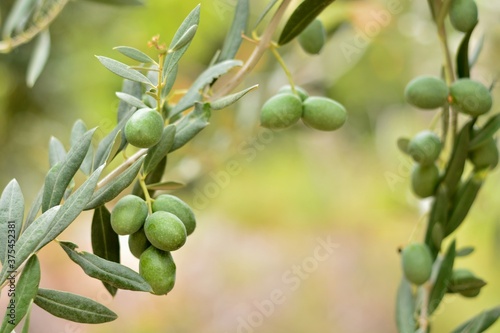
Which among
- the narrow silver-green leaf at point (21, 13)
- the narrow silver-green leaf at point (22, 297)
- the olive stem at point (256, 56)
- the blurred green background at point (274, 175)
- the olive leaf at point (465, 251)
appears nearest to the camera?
the narrow silver-green leaf at point (22, 297)

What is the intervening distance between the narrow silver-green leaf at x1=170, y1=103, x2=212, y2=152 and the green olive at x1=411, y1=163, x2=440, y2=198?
208 mm

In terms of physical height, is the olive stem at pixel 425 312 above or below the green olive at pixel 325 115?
below

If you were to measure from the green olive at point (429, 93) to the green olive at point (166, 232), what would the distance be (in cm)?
23

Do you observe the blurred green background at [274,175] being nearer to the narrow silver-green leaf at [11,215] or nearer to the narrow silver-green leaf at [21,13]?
the narrow silver-green leaf at [21,13]

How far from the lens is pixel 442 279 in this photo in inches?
22.0

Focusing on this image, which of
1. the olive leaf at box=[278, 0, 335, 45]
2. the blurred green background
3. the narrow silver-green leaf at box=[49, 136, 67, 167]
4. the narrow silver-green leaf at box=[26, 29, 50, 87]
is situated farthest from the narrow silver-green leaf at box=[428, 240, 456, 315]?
the blurred green background

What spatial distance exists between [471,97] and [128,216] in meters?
0.28

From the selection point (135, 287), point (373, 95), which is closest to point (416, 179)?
point (135, 287)

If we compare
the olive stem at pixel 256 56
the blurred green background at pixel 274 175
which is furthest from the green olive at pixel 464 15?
the blurred green background at pixel 274 175

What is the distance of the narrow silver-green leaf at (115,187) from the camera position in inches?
15.7

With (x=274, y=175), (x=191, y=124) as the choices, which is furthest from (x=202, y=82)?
(x=274, y=175)

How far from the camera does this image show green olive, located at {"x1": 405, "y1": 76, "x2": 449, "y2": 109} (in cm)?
52

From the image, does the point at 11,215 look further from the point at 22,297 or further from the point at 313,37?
the point at 313,37

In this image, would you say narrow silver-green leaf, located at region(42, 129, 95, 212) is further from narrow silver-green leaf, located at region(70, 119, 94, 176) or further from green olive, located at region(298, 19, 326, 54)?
green olive, located at region(298, 19, 326, 54)
